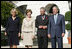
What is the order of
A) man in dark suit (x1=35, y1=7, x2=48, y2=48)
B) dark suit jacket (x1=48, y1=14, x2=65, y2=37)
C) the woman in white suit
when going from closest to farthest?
dark suit jacket (x1=48, y1=14, x2=65, y2=37) → the woman in white suit → man in dark suit (x1=35, y1=7, x2=48, y2=48)

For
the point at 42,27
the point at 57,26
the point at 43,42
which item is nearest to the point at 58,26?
the point at 57,26

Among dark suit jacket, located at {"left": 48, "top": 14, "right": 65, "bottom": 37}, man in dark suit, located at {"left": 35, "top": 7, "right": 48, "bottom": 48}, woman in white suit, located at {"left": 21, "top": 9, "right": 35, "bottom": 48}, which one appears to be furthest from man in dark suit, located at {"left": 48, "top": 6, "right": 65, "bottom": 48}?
woman in white suit, located at {"left": 21, "top": 9, "right": 35, "bottom": 48}

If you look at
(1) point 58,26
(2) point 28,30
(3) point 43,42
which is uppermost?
(1) point 58,26

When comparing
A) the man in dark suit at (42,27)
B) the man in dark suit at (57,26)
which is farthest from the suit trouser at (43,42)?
the man in dark suit at (57,26)

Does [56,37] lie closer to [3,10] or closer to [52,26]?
[52,26]

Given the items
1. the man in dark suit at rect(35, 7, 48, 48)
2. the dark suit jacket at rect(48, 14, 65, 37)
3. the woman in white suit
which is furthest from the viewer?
the man in dark suit at rect(35, 7, 48, 48)

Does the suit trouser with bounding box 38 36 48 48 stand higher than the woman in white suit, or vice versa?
the woman in white suit

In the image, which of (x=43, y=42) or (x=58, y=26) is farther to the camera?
(x=43, y=42)

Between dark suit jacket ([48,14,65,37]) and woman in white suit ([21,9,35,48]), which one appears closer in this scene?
dark suit jacket ([48,14,65,37])

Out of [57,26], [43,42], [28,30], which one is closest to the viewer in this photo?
[57,26]

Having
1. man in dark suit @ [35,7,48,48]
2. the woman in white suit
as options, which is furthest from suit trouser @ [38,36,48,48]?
the woman in white suit

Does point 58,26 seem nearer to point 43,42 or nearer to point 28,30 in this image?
point 43,42

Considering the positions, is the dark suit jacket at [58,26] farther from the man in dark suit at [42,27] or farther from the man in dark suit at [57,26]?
the man in dark suit at [42,27]

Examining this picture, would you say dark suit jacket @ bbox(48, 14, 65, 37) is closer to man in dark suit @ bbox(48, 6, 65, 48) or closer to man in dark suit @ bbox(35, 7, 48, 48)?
man in dark suit @ bbox(48, 6, 65, 48)
